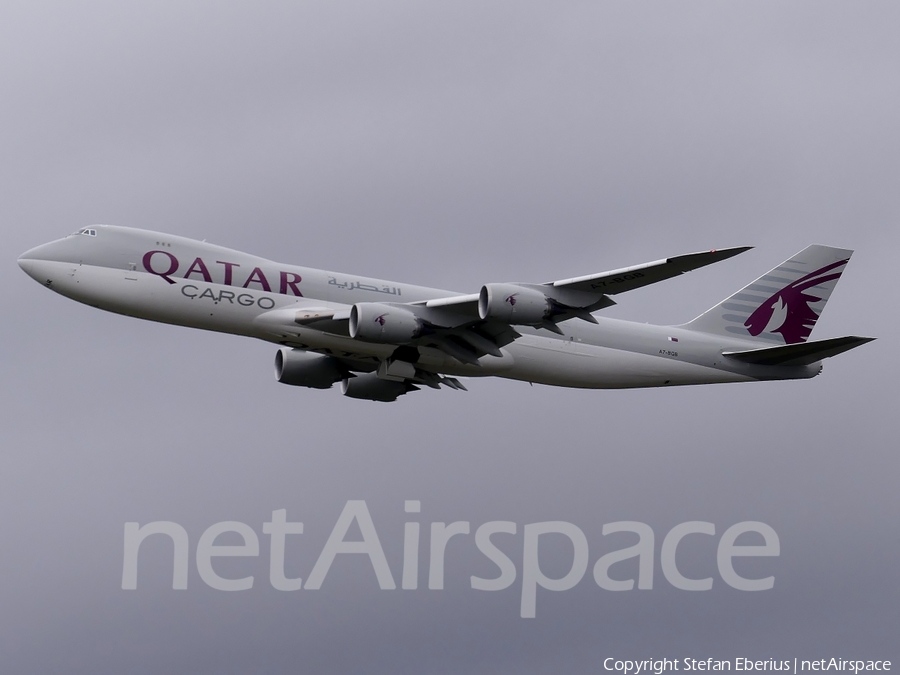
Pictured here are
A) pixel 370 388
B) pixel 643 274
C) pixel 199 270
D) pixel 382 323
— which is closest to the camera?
pixel 643 274

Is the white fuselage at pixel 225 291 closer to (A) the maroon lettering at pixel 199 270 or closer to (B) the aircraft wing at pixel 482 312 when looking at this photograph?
(A) the maroon lettering at pixel 199 270

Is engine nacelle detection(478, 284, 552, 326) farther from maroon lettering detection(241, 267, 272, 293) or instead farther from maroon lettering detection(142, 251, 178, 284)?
maroon lettering detection(142, 251, 178, 284)

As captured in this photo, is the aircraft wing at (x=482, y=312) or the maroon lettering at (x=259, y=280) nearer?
the aircraft wing at (x=482, y=312)

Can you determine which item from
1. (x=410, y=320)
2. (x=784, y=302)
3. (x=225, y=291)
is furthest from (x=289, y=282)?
(x=784, y=302)

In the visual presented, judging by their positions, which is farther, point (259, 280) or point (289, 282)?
point (289, 282)

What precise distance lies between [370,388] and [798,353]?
1781 centimetres

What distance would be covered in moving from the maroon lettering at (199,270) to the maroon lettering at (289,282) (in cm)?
265

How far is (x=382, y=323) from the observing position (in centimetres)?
4547

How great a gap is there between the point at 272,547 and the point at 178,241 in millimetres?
11907

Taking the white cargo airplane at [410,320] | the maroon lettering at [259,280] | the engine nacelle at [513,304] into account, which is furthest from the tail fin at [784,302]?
the maroon lettering at [259,280]

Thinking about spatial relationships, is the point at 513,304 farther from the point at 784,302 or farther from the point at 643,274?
the point at 784,302

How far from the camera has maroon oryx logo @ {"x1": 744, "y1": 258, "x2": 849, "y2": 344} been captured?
5588 cm

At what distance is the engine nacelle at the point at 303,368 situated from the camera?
54.0m

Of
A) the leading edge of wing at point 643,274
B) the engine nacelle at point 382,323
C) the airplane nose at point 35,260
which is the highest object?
the airplane nose at point 35,260
